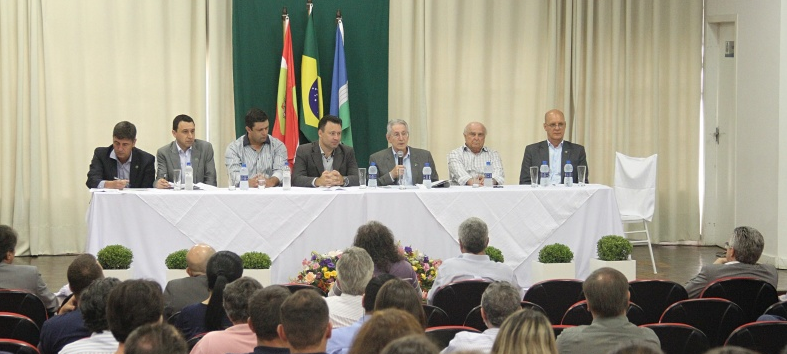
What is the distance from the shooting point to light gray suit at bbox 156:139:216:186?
25.9 ft

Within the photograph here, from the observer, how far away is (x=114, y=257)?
6.46 meters

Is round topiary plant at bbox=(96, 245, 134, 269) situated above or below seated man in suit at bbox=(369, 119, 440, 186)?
below

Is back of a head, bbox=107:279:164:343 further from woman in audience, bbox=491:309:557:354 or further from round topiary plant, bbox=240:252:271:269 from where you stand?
round topiary plant, bbox=240:252:271:269

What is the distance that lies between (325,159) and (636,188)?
10.2 feet

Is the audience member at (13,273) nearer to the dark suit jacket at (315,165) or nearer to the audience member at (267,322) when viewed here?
the audience member at (267,322)

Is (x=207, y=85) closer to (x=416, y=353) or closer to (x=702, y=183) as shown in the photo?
(x=702, y=183)

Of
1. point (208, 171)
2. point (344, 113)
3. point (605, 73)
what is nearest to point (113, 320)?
point (208, 171)

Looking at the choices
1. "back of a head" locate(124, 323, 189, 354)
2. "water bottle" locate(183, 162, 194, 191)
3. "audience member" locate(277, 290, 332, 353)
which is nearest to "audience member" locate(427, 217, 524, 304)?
"audience member" locate(277, 290, 332, 353)

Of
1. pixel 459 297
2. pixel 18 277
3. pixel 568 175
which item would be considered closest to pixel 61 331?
pixel 18 277

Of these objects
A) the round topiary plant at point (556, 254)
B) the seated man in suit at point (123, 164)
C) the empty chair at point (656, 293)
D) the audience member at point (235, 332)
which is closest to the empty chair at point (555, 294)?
the empty chair at point (656, 293)

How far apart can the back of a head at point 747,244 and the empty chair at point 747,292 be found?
301 millimetres

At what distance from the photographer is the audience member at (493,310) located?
3.46 metres

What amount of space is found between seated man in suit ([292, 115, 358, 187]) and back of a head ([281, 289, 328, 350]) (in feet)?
15.6

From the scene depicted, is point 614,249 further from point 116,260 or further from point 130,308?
point 130,308
